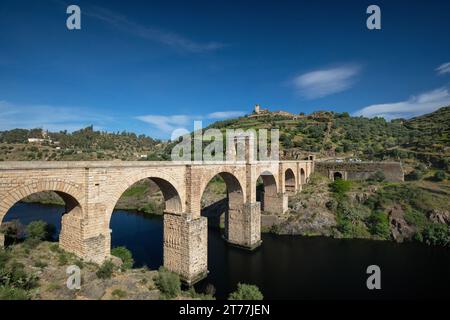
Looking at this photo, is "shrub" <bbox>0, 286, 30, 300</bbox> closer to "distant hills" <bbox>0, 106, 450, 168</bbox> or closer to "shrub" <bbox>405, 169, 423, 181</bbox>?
"shrub" <bbox>405, 169, 423, 181</bbox>

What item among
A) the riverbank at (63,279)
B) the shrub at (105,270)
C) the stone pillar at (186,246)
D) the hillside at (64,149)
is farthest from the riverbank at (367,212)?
the hillside at (64,149)

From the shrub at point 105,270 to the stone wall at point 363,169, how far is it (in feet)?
107

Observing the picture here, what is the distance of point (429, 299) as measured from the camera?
546 inches

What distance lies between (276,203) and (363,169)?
15641 mm

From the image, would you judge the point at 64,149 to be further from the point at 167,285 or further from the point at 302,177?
the point at 167,285

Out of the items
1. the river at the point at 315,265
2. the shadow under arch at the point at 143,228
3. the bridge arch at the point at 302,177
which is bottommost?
the river at the point at 315,265

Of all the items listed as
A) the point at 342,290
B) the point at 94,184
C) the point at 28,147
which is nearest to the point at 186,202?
the point at 94,184

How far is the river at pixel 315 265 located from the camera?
14.8m

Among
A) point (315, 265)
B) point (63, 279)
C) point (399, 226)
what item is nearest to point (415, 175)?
point (399, 226)

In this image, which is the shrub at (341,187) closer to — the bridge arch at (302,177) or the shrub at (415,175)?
the bridge arch at (302,177)

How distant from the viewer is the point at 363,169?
35438mm

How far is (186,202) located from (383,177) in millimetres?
28620
